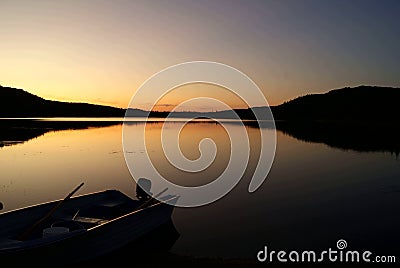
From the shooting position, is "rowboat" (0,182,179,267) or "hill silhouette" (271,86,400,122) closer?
"rowboat" (0,182,179,267)

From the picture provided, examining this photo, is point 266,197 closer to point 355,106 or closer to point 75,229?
point 75,229

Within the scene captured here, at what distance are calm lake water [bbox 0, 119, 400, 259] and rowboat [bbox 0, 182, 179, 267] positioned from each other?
1.78 metres

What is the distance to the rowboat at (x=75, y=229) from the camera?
309 inches

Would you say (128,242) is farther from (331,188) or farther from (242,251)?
(331,188)

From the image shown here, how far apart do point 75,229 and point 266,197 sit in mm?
12042

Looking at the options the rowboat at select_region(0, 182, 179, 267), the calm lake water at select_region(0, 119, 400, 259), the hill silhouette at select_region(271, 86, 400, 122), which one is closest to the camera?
the rowboat at select_region(0, 182, 179, 267)

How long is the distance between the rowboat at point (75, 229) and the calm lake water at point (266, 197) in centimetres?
178

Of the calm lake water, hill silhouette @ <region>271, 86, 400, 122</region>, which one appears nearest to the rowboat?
the calm lake water

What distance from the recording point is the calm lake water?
12.5 metres

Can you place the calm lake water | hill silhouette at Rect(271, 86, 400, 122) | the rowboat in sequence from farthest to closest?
hill silhouette at Rect(271, 86, 400, 122)
the calm lake water
the rowboat

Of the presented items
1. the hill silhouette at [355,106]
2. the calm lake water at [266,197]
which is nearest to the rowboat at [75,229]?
the calm lake water at [266,197]

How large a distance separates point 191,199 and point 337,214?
7.28 meters

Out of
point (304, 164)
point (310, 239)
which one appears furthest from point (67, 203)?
point (304, 164)

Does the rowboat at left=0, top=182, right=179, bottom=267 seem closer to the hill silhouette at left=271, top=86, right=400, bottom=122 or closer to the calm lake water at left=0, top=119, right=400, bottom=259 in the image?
the calm lake water at left=0, top=119, right=400, bottom=259
